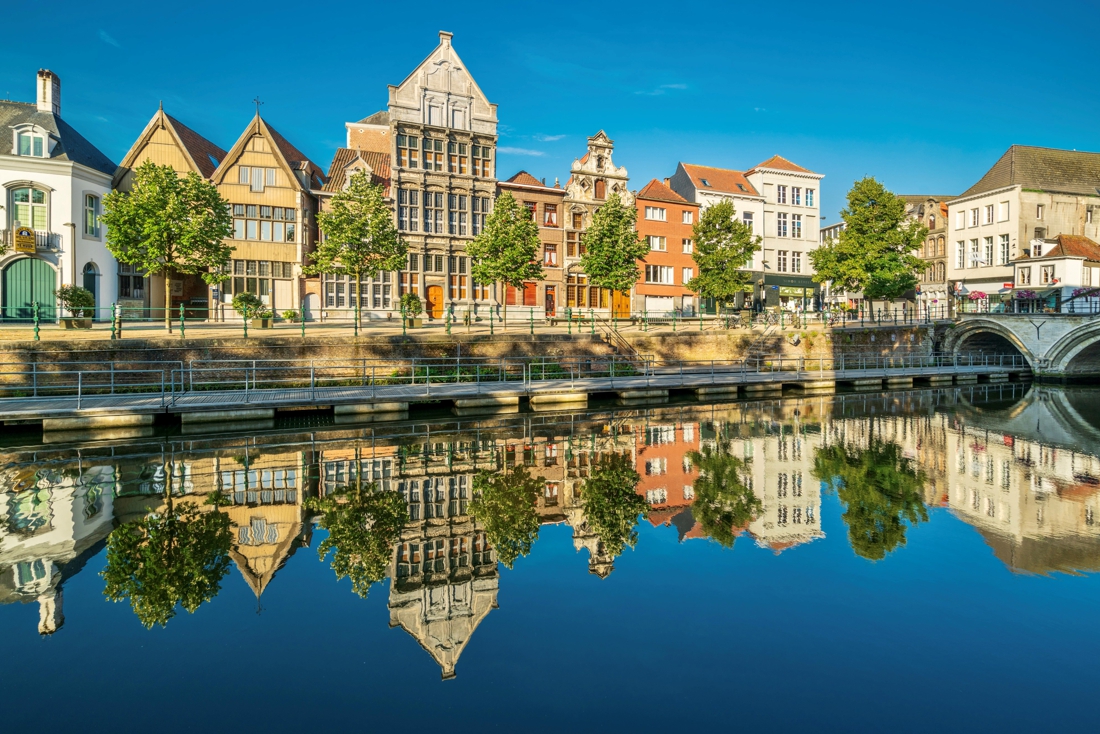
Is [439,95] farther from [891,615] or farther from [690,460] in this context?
[891,615]

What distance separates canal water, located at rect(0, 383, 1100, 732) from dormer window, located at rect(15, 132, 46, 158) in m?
21.9

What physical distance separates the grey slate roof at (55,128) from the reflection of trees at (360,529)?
30923mm

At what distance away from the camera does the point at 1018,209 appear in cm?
4734

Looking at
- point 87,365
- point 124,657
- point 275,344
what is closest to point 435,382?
point 275,344

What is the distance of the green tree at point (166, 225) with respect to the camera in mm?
26078

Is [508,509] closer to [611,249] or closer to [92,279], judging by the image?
[611,249]

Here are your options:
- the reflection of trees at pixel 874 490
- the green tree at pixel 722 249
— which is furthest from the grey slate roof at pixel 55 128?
the reflection of trees at pixel 874 490

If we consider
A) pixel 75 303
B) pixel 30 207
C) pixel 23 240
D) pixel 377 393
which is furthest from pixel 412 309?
pixel 30 207

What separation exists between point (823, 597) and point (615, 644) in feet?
11.3

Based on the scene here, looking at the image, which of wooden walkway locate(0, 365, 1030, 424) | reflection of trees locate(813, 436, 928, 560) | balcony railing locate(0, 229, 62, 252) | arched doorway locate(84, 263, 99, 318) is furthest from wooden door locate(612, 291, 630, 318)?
balcony railing locate(0, 229, 62, 252)

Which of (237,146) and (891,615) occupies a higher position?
(237,146)

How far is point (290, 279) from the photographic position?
37.8m

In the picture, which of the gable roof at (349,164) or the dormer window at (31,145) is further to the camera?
the gable roof at (349,164)

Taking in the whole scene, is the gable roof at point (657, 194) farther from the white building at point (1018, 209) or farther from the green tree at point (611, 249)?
the white building at point (1018, 209)
